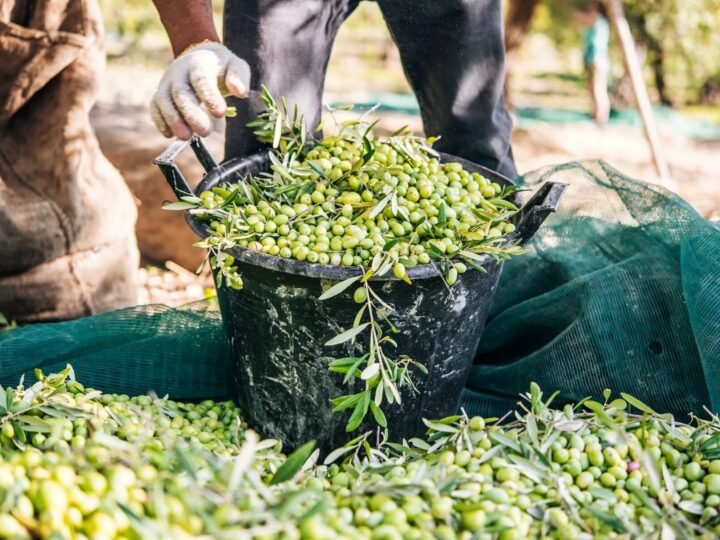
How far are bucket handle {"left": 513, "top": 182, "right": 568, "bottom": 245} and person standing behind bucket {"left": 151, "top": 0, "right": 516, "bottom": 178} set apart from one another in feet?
2.75

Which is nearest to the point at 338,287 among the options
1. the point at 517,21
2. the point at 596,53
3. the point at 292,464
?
the point at 292,464

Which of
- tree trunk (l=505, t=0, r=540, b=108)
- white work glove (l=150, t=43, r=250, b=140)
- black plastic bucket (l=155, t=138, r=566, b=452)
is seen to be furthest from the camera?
tree trunk (l=505, t=0, r=540, b=108)

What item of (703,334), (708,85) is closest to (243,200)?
(703,334)

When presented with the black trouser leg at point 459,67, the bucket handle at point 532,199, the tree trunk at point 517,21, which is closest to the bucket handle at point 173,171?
the bucket handle at point 532,199

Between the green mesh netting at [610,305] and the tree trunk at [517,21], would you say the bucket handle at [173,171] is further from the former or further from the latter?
the tree trunk at [517,21]

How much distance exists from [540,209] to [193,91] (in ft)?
3.10

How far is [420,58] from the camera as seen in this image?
273 centimetres

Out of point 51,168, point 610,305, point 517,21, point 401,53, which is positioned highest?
point 517,21

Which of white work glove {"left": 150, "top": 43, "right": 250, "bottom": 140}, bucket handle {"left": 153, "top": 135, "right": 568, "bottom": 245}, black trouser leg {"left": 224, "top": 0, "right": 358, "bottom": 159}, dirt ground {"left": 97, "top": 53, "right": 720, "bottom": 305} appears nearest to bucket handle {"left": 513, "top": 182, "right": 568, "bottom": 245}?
bucket handle {"left": 153, "top": 135, "right": 568, "bottom": 245}

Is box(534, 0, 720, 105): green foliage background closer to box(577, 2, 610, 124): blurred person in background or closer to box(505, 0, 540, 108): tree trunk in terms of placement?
box(577, 2, 610, 124): blurred person in background

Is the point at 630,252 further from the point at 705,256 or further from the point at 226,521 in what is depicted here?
the point at 226,521

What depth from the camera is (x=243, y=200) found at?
1.99 meters

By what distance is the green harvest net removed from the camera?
7.14ft

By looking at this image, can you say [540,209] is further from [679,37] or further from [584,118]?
[679,37]
